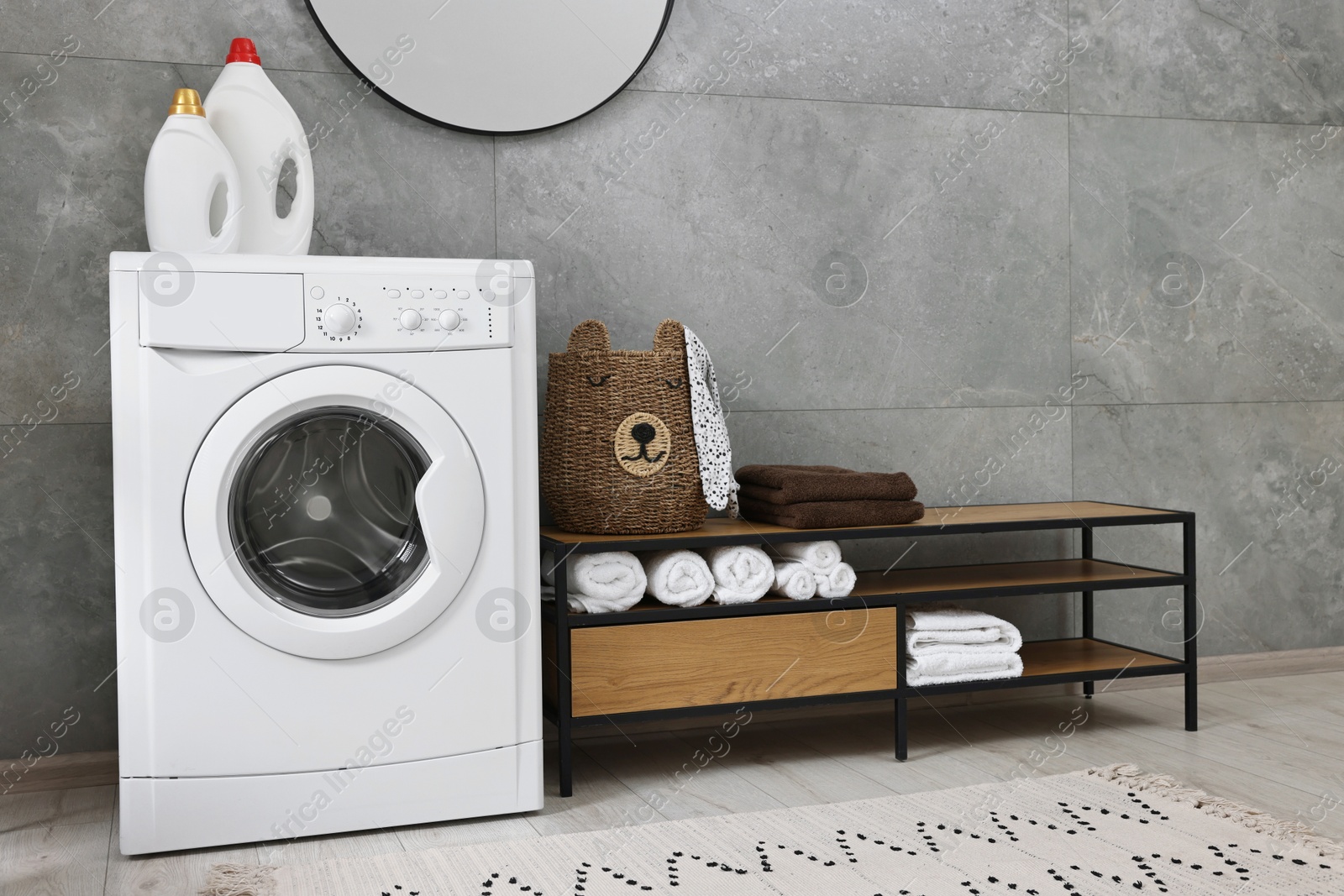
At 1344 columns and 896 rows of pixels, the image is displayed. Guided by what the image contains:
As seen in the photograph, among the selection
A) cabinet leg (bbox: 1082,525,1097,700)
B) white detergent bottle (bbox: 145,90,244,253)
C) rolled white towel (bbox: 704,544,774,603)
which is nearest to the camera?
white detergent bottle (bbox: 145,90,244,253)

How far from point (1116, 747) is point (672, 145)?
165cm

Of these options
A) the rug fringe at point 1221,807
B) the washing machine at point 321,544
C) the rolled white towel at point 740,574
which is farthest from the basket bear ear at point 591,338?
the rug fringe at point 1221,807

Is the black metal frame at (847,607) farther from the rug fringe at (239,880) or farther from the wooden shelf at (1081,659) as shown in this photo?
the rug fringe at (239,880)

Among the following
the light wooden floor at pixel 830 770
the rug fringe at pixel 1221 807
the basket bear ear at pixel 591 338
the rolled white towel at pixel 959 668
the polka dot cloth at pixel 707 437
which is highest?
the basket bear ear at pixel 591 338

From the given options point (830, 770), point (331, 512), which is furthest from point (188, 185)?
point (830, 770)

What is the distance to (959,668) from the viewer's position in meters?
2.39

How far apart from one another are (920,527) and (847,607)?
0.23 meters

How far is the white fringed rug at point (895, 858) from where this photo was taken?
5.57ft

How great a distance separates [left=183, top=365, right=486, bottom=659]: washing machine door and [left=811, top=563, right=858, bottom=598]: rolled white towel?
72 centimetres

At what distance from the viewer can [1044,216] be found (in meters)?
2.91

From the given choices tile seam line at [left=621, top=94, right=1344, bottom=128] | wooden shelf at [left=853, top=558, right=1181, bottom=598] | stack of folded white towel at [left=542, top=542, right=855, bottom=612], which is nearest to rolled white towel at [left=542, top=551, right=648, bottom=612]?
stack of folded white towel at [left=542, top=542, right=855, bottom=612]

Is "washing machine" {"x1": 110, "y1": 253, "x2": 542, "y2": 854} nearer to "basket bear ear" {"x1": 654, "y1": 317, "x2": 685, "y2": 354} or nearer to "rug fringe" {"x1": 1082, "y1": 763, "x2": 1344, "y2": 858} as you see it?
"basket bear ear" {"x1": 654, "y1": 317, "x2": 685, "y2": 354}

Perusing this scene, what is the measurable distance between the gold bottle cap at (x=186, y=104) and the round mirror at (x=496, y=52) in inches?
16.8

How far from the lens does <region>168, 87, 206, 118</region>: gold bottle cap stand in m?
2.05
